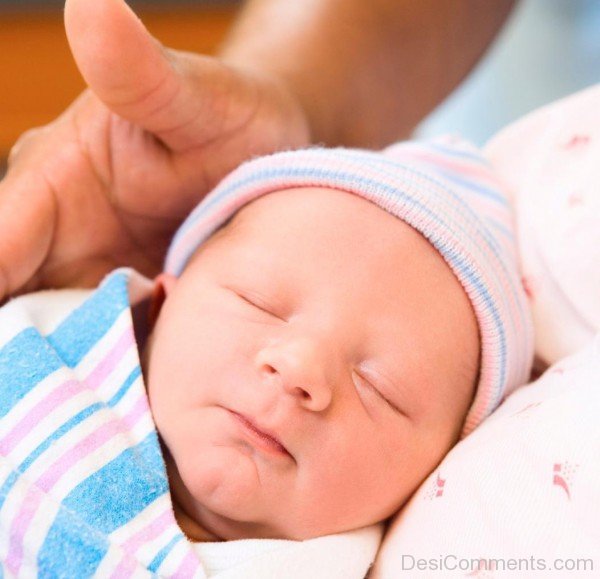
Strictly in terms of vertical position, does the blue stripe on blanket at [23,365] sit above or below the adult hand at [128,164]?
below

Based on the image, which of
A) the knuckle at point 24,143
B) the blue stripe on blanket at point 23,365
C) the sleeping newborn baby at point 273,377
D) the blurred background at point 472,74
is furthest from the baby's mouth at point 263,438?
the blurred background at point 472,74

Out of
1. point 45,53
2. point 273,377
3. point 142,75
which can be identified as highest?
point 142,75

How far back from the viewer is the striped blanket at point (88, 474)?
759mm

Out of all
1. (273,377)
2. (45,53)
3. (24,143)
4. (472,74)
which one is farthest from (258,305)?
(45,53)

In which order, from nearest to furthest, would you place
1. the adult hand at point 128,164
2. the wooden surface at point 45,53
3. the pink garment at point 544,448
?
the pink garment at point 544,448 → the adult hand at point 128,164 → the wooden surface at point 45,53

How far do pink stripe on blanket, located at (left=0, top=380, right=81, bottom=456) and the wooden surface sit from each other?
1.80 m

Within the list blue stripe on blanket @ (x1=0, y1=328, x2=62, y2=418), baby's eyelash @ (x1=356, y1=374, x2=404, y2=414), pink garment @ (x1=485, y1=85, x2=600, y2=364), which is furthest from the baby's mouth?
pink garment @ (x1=485, y1=85, x2=600, y2=364)

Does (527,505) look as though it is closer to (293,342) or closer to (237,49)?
(293,342)

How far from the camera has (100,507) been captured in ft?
2.55

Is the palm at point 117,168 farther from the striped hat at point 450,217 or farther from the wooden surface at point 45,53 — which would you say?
the wooden surface at point 45,53

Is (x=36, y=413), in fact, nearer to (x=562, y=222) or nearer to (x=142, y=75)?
(x=142, y=75)

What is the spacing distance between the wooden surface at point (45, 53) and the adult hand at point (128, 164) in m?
1.37

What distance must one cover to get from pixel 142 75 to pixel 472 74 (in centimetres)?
103

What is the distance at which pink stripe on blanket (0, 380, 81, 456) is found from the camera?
81 cm
